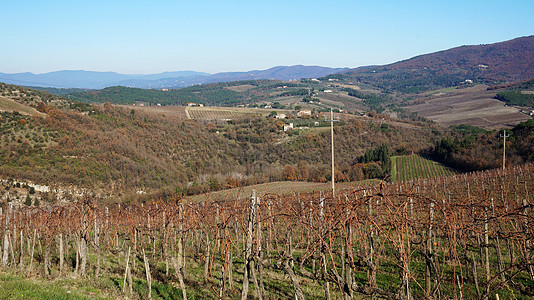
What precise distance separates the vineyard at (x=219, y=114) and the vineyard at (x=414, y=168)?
38.3 meters

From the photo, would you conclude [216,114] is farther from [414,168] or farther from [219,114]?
[414,168]

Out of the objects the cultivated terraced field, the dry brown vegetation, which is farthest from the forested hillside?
the dry brown vegetation

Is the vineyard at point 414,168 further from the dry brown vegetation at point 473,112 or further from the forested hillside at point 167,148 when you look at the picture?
the dry brown vegetation at point 473,112

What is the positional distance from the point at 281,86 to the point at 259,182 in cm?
12785

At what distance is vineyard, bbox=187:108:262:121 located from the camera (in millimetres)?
78975

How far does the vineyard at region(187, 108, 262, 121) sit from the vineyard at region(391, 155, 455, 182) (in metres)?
38.3

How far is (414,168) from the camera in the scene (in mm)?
47562

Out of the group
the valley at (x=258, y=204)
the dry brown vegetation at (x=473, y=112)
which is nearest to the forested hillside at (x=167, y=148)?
the valley at (x=258, y=204)

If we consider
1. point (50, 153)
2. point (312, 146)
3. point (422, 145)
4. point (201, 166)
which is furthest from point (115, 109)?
point (422, 145)

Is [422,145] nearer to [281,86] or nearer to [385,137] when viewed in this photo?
[385,137]

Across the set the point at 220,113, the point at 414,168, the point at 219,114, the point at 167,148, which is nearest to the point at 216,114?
the point at 219,114

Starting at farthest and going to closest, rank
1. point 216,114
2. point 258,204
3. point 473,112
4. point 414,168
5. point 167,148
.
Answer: point 473,112, point 216,114, point 167,148, point 414,168, point 258,204

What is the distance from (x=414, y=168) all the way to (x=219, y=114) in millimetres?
48270

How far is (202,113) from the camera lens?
272 ft
